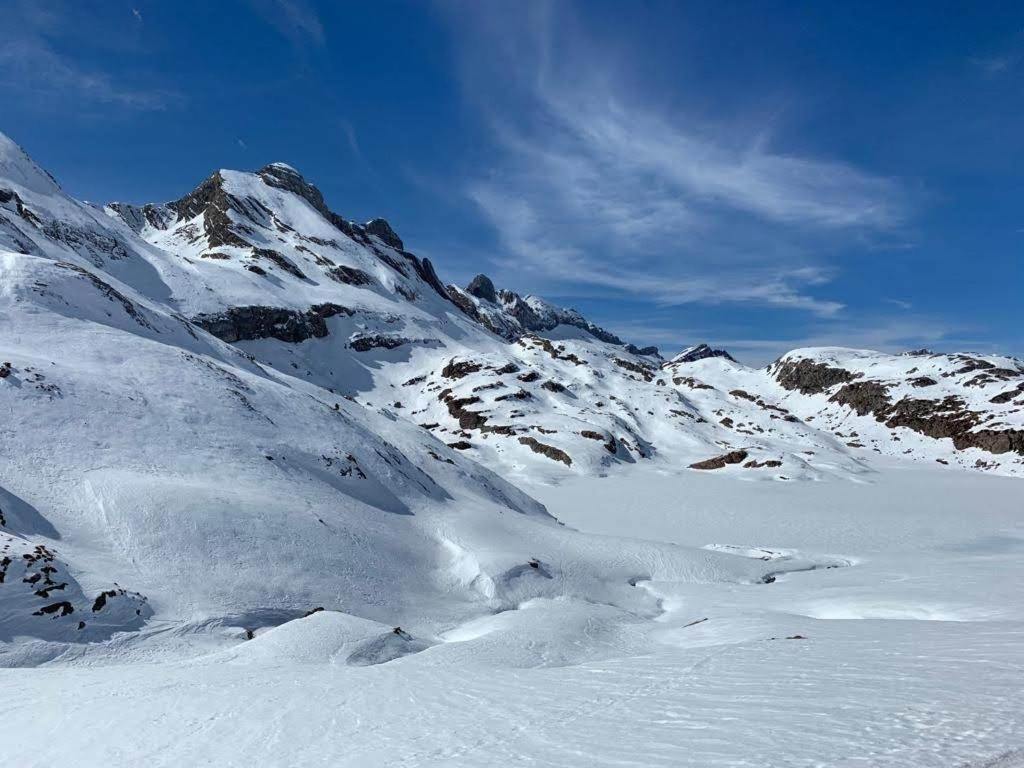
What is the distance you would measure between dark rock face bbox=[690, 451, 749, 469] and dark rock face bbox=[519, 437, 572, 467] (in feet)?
49.6

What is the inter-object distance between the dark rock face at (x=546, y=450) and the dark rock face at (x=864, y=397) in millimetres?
76004

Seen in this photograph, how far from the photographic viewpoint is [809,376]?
129 metres

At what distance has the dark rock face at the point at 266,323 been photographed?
7944 centimetres

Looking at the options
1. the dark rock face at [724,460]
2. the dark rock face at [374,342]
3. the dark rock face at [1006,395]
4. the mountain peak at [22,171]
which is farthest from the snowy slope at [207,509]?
the dark rock face at [1006,395]

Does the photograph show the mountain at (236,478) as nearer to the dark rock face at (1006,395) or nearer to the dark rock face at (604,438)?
the dark rock face at (604,438)

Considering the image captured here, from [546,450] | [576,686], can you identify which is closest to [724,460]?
[546,450]

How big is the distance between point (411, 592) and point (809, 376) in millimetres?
136241

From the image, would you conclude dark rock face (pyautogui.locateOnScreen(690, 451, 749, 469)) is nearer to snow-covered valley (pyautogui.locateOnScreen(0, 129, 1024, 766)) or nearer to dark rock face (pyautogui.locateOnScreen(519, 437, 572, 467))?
snow-covered valley (pyautogui.locateOnScreen(0, 129, 1024, 766))

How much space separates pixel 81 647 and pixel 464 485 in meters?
19.7

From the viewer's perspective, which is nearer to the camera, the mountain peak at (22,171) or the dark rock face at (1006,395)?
the mountain peak at (22,171)

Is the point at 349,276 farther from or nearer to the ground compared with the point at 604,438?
farther from the ground

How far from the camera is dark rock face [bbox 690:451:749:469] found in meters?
58.3

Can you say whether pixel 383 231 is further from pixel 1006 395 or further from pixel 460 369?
pixel 1006 395

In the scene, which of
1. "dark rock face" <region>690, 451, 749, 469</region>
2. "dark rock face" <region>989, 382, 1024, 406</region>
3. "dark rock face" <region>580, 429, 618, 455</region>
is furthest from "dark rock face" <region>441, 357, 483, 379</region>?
"dark rock face" <region>989, 382, 1024, 406</region>
